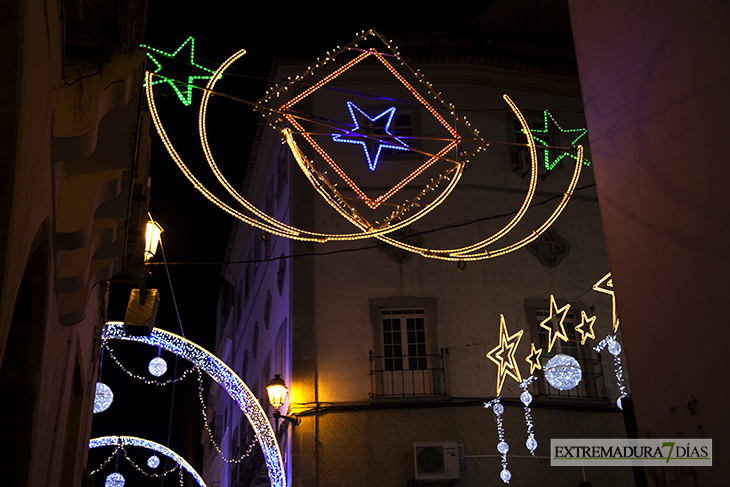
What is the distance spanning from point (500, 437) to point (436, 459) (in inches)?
61.7

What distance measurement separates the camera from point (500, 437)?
16234 mm

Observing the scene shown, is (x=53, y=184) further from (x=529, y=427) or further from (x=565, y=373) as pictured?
(x=529, y=427)

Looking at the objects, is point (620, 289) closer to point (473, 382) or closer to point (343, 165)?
point (473, 382)

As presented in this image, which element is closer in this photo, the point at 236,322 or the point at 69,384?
the point at 69,384

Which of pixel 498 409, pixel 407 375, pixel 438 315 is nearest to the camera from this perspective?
pixel 498 409

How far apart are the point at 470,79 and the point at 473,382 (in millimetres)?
7956

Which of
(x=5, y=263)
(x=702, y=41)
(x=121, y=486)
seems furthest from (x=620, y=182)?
(x=121, y=486)

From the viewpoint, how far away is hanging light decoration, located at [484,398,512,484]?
1573 cm

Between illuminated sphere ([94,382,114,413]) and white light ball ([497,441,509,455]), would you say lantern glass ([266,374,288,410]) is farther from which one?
white light ball ([497,441,509,455])

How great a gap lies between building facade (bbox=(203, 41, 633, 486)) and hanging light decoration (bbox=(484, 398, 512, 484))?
137 mm

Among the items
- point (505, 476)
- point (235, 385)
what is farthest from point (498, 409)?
point (235, 385)

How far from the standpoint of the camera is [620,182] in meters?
8.35

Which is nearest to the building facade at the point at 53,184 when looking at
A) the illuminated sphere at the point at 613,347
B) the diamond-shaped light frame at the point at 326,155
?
the diamond-shaped light frame at the point at 326,155

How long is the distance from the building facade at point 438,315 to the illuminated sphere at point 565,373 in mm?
3984
